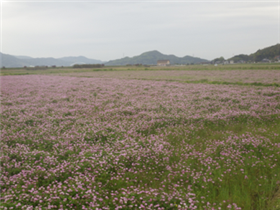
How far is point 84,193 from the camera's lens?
5.53m

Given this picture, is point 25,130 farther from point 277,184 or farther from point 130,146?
point 277,184

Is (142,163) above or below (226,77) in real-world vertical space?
below

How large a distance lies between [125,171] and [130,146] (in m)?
1.78

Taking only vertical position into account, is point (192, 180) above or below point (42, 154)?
below

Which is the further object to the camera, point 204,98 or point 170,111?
point 204,98

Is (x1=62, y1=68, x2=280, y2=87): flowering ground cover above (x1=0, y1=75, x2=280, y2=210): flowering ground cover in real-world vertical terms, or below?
above

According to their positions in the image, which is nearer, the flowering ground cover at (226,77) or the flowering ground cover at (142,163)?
the flowering ground cover at (142,163)

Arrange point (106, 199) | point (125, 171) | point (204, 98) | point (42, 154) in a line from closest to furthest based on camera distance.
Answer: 1. point (106, 199)
2. point (125, 171)
3. point (42, 154)
4. point (204, 98)

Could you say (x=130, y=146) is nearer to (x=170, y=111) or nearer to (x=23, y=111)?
(x=170, y=111)

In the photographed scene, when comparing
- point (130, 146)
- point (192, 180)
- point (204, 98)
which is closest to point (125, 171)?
point (130, 146)

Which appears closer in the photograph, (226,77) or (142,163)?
(142,163)

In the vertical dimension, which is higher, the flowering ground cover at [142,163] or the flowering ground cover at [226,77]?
the flowering ground cover at [226,77]

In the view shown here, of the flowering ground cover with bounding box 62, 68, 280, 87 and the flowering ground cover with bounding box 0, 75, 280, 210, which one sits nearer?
the flowering ground cover with bounding box 0, 75, 280, 210

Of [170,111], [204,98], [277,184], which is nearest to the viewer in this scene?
[277,184]
